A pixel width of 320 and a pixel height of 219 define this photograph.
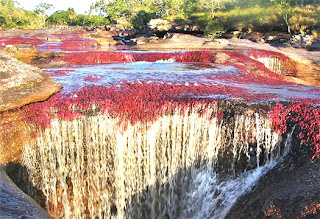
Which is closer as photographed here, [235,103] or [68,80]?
[235,103]

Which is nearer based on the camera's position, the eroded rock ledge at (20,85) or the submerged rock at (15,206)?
the submerged rock at (15,206)

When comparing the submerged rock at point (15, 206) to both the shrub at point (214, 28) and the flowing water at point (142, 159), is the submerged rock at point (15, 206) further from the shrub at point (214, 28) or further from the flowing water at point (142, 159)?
the shrub at point (214, 28)

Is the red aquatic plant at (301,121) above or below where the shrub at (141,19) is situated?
below

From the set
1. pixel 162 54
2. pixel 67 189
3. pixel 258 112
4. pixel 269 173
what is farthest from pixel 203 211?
pixel 162 54

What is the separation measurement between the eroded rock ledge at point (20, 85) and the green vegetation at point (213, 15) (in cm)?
3740

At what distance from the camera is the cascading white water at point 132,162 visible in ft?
23.4

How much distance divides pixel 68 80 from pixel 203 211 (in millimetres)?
6357

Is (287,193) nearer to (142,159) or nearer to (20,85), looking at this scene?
(142,159)

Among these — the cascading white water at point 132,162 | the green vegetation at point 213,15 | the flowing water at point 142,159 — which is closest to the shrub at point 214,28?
the green vegetation at point 213,15

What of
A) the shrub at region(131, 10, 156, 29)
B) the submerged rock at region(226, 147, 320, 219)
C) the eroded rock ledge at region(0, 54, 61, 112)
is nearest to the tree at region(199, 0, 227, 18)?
the shrub at region(131, 10, 156, 29)

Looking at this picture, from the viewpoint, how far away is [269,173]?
18.1 ft

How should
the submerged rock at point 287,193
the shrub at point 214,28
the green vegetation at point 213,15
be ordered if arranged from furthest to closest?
the shrub at point 214,28
the green vegetation at point 213,15
the submerged rock at point 287,193

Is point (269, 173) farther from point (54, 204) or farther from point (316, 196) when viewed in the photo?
point (54, 204)

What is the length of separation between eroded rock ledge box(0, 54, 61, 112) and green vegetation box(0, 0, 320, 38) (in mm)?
37403
